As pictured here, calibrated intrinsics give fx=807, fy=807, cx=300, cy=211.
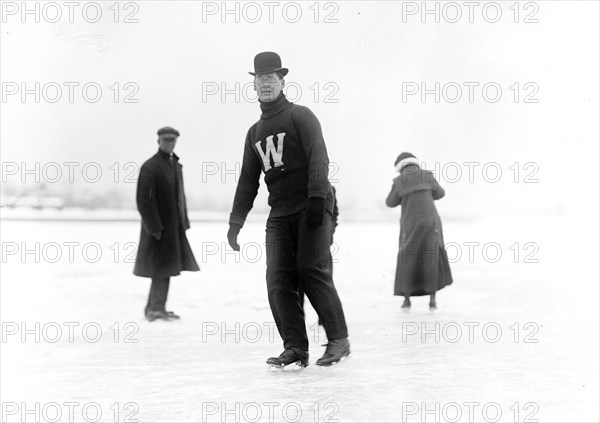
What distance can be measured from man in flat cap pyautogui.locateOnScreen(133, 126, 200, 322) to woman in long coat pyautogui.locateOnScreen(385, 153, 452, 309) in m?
2.09

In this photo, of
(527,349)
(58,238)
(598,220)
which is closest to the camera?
(527,349)

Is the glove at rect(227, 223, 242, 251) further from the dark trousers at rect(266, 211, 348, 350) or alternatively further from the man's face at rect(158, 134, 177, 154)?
the man's face at rect(158, 134, 177, 154)

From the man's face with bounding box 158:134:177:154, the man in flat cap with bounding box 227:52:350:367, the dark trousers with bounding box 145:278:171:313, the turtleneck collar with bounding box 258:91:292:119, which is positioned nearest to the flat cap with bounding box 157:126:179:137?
the man's face with bounding box 158:134:177:154

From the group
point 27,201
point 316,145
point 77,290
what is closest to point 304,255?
point 316,145

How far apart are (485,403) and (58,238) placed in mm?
5830

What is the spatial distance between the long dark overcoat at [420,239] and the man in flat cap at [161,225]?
6.84 ft

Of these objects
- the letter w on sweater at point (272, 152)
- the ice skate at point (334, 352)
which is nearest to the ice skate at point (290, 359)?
the ice skate at point (334, 352)

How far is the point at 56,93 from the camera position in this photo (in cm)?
667

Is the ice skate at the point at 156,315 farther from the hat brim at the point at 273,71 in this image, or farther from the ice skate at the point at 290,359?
the hat brim at the point at 273,71

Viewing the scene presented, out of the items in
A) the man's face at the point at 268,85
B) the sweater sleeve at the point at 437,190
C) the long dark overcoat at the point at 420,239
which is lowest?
the long dark overcoat at the point at 420,239

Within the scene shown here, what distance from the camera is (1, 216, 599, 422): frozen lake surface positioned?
3.65 m

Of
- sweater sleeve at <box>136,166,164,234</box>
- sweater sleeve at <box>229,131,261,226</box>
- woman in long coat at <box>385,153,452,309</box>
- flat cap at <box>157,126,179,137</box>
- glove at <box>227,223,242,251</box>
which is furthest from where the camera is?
woman in long coat at <box>385,153,452,309</box>

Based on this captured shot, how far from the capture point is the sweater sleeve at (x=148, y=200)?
7.22 metres

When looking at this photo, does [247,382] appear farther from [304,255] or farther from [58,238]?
[58,238]
